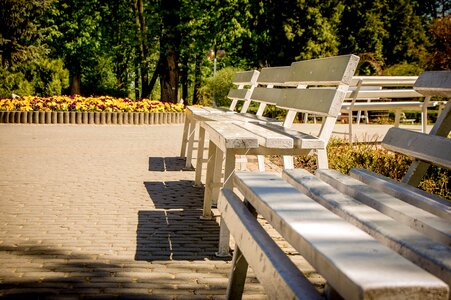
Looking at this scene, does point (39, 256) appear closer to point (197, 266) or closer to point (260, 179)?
point (197, 266)

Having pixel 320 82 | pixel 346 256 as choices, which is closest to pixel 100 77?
pixel 320 82

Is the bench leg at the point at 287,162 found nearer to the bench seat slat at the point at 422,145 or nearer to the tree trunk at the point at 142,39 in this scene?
the bench seat slat at the point at 422,145

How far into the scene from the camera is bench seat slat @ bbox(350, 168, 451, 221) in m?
1.85

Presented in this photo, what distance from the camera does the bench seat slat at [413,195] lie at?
185 cm

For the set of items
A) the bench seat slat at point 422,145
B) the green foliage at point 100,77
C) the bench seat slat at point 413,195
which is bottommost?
the green foliage at point 100,77

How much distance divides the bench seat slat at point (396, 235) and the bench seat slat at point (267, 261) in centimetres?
22

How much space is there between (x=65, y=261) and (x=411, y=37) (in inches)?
1571

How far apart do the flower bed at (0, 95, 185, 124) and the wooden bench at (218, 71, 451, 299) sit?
13.4m

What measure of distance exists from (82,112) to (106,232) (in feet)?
38.0

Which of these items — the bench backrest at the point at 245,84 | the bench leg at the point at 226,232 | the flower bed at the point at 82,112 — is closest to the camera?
the bench leg at the point at 226,232

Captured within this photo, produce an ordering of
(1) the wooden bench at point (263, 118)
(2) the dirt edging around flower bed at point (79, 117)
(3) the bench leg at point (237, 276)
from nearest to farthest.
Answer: (3) the bench leg at point (237, 276) → (1) the wooden bench at point (263, 118) → (2) the dirt edging around flower bed at point (79, 117)

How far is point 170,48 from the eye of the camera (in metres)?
20.8

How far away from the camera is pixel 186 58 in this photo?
31875mm

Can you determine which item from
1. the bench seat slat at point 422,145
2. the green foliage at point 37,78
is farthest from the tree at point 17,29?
the bench seat slat at point 422,145
